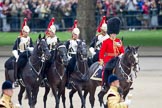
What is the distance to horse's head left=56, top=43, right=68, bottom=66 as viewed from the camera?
2622cm

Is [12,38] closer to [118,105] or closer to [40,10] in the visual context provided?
[40,10]

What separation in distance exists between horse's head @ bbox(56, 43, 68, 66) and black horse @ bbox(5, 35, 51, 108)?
45cm

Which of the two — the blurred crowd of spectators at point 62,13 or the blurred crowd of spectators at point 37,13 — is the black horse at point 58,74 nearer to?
the blurred crowd of spectators at point 62,13

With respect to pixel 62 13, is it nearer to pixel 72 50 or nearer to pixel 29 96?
pixel 72 50

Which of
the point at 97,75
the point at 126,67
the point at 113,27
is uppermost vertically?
the point at 113,27

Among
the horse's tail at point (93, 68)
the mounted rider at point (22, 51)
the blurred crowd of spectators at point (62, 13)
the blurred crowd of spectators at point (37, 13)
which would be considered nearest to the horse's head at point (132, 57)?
the horse's tail at point (93, 68)

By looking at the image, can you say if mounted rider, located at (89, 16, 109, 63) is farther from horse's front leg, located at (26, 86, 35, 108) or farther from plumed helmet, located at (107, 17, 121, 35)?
horse's front leg, located at (26, 86, 35, 108)

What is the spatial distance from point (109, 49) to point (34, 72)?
2.47 m

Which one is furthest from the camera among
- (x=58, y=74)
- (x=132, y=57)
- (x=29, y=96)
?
(x=58, y=74)

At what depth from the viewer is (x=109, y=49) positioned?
2559 cm

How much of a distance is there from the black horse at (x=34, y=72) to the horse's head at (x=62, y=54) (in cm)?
45

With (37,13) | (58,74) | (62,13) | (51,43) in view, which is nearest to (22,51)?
(51,43)

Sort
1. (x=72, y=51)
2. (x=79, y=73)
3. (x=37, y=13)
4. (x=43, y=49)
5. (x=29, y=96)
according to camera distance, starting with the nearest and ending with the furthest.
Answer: (x=43, y=49)
(x=29, y=96)
(x=79, y=73)
(x=72, y=51)
(x=37, y=13)

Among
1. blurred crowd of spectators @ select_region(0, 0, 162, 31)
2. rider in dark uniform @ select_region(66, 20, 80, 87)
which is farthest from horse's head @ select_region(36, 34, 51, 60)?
blurred crowd of spectators @ select_region(0, 0, 162, 31)
